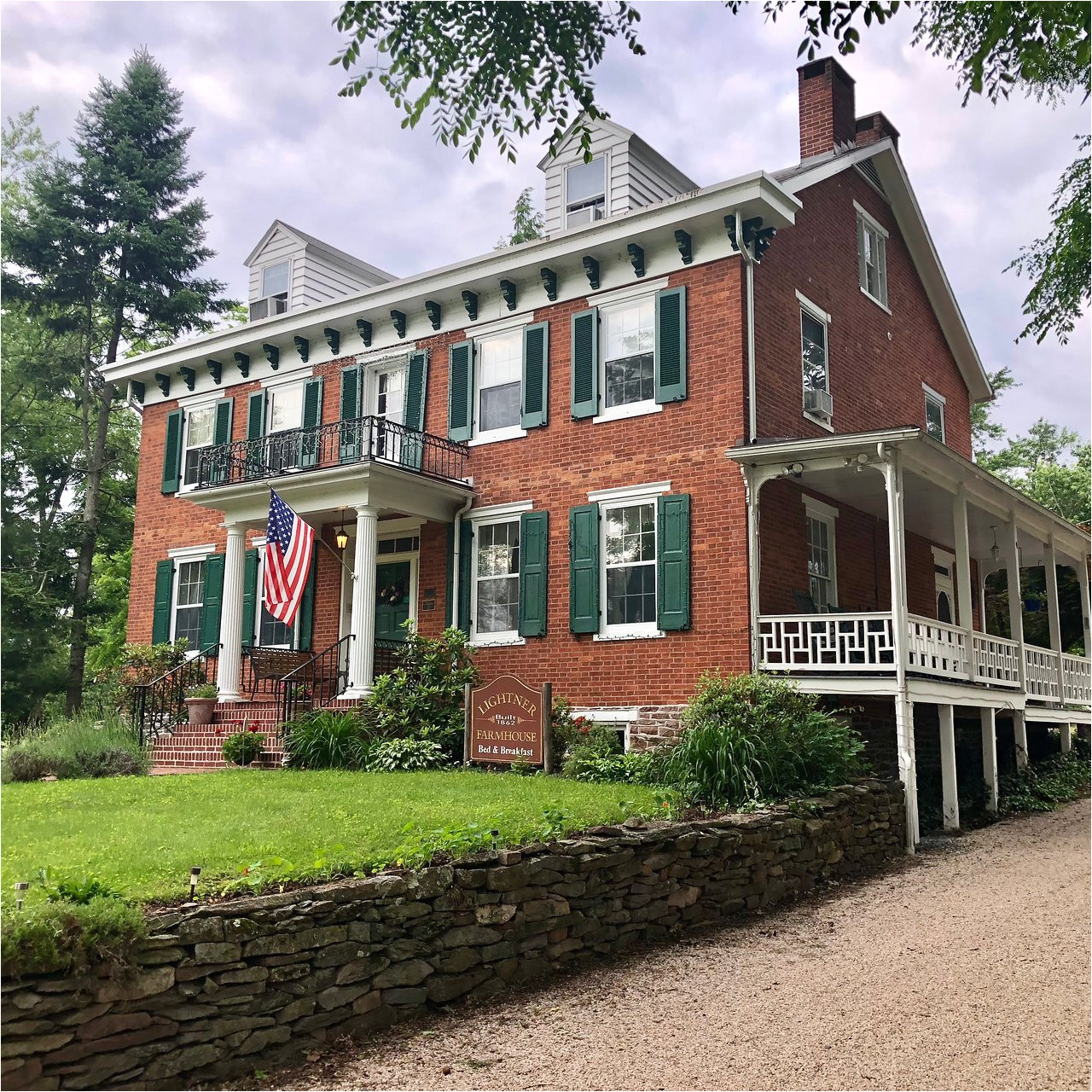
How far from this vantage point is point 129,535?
92.3 ft

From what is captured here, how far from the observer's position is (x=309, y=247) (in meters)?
20.1

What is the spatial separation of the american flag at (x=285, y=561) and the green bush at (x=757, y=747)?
531 centimetres

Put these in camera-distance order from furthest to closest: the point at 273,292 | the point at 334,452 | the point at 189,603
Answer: the point at 273,292 → the point at 189,603 → the point at 334,452

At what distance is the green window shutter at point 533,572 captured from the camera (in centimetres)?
1498

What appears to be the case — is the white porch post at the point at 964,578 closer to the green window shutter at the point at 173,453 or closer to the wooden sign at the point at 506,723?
the wooden sign at the point at 506,723

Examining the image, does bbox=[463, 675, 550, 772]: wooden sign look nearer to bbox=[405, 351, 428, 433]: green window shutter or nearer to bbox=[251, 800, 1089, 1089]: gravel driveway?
bbox=[251, 800, 1089, 1089]: gravel driveway

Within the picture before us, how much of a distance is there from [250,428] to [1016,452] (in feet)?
90.7

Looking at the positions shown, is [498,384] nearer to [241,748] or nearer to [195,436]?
[241,748]

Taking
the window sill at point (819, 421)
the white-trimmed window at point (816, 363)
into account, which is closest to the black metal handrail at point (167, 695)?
the window sill at point (819, 421)

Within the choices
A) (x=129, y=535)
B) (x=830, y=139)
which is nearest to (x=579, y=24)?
(x=830, y=139)

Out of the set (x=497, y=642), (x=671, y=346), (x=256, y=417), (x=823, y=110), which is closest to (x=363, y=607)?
(x=497, y=642)

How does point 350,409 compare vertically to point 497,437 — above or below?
above

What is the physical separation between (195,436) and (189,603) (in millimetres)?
3225

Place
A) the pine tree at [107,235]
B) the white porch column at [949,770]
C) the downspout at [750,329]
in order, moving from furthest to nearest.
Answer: the pine tree at [107,235] < the downspout at [750,329] < the white porch column at [949,770]
